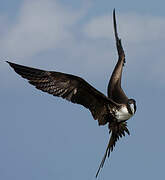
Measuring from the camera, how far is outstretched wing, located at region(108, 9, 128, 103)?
42.6ft

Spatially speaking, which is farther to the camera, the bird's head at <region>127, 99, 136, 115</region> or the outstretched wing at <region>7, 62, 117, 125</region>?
the bird's head at <region>127, 99, 136, 115</region>

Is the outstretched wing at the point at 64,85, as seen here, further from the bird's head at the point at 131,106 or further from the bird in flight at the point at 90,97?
the bird's head at the point at 131,106

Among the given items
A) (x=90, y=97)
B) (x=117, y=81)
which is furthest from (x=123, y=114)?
(x=117, y=81)

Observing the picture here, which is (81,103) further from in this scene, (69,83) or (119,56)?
(119,56)

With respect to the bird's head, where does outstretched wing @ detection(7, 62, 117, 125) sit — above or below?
below

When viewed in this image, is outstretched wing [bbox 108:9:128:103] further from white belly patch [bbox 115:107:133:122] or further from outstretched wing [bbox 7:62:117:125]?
outstretched wing [bbox 7:62:117:125]

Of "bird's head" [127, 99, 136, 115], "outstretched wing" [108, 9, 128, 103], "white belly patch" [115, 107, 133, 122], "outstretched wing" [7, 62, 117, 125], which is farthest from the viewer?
"outstretched wing" [108, 9, 128, 103]

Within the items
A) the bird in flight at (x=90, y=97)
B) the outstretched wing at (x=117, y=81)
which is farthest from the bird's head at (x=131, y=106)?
the outstretched wing at (x=117, y=81)

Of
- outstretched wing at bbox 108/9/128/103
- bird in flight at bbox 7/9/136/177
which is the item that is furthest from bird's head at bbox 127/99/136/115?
outstretched wing at bbox 108/9/128/103

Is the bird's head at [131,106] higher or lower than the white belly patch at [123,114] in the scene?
higher

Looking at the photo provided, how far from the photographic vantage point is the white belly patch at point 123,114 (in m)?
12.3

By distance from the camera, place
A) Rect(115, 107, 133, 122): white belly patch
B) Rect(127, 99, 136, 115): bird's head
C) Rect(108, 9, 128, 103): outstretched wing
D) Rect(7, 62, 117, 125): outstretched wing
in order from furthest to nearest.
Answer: Rect(108, 9, 128, 103): outstretched wing < Rect(115, 107, 133, 122): white belly patch < Rect(127, 99, 136, 115): bird's head < Rect(7, 62, 117, 125): outstretched wing

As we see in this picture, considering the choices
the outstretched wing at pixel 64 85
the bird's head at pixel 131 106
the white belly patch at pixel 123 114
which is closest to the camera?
the outstretched wing at pixel 64 85

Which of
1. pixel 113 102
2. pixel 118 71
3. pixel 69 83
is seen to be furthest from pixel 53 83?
pixel 118 71
